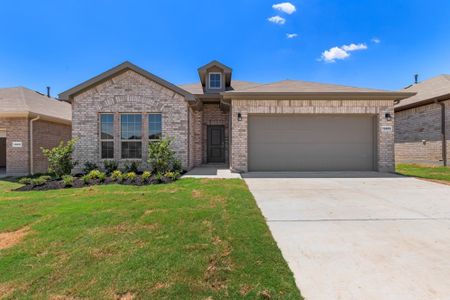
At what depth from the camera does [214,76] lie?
14.2 m

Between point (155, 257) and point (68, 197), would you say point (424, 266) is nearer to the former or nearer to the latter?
point (155, 257)

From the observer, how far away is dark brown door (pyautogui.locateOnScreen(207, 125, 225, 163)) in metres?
13.8

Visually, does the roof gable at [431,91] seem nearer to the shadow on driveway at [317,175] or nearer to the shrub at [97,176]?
the shadow on driveway at [317,175]

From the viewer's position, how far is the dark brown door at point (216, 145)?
1377 cm

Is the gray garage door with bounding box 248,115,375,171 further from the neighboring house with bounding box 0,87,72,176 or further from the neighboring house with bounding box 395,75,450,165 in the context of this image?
the neighboring house with bounding box 0,87,72,176

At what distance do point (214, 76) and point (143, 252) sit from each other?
12.6 metres

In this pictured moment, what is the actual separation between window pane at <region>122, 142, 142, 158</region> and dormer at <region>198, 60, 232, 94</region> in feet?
18.5

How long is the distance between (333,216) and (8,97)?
53.6ft

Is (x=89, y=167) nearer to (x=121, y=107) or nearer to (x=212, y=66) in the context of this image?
(x=121, y=107)

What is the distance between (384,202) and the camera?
219 inches

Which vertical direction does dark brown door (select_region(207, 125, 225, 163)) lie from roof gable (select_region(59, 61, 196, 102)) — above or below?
below

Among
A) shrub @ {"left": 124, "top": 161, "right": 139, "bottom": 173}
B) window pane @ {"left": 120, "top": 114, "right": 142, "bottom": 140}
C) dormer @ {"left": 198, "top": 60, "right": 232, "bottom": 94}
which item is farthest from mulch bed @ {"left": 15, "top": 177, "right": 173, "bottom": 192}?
dormer @ {"left": 198, "top": 60, "right": 232, "bottom": 94}

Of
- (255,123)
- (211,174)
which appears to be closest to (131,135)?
(211,174)

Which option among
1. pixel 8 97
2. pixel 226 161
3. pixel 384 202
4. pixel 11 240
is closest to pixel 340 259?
pixel 384 202
